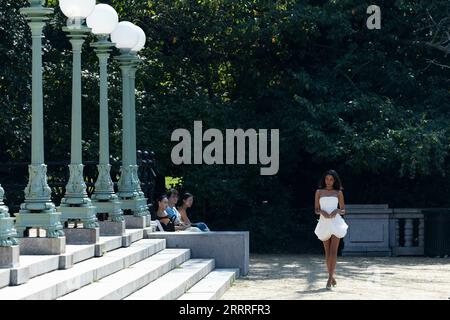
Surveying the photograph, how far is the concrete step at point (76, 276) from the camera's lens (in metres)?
10.7

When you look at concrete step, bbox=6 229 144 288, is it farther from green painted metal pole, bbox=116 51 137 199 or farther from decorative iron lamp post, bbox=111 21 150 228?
green painted metal pole, bbox=116 51 137 199

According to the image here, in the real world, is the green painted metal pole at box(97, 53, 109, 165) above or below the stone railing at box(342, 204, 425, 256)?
above

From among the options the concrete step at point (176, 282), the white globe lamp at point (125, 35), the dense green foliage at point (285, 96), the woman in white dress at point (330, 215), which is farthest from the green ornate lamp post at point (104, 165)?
the dense green foliage at point (285, 96)

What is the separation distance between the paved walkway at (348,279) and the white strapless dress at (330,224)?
804 millimetres

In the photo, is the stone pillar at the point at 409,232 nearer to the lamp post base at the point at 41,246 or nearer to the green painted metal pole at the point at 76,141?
the green painted metal pole at the point at 76,141

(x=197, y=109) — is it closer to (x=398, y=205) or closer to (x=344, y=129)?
(x=344, y=129)

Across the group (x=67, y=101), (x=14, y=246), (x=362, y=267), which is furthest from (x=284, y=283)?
(x=67, y=101)

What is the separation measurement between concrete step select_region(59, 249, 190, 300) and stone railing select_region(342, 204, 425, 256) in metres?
8.24

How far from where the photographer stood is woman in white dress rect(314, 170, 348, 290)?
54.6 feet

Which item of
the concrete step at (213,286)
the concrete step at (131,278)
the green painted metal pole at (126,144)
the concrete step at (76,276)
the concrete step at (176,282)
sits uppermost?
the green painted metal pole at (126,144)

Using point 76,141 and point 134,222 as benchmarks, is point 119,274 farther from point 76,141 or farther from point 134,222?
point 134,222

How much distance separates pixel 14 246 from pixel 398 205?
56.4 ft

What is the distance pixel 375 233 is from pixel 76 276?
14291 mm

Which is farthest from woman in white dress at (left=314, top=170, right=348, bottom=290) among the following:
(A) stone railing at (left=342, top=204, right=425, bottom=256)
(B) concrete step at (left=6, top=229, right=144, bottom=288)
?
(A) stone railing at (left=342, top=204, right=425, bottom=256)
